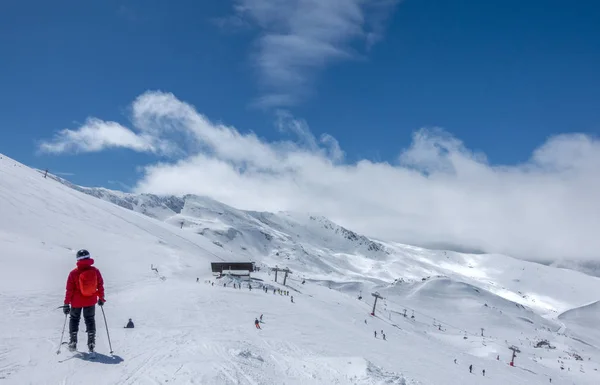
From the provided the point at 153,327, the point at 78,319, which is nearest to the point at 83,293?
the point at 78,319

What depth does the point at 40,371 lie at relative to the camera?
8.90 metres

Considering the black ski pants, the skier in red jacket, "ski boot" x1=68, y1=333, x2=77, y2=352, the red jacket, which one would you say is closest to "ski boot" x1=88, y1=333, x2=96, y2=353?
the skier in red jacket

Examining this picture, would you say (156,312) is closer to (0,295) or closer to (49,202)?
(0,295)

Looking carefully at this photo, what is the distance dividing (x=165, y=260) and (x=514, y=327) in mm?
142070

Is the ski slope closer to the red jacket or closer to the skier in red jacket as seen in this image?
the skier in red jacket

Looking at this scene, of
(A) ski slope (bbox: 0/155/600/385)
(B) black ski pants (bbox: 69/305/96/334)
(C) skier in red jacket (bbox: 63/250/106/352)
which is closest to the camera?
(A) ski slope (bbox: 0/155/600/385)

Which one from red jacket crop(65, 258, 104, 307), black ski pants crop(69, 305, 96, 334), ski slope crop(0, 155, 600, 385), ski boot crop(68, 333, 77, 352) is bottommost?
ski slope crop(0, 155, 600, 385)

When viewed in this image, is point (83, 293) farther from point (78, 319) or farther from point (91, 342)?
point (91, 342)

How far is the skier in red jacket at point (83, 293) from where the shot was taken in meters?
10.3

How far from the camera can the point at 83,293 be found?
10.3m

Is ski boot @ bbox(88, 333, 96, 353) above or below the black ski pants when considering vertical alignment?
Answer: below

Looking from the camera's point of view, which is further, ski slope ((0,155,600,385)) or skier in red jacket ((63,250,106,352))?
skier in red jacket ((63,250,106,352))

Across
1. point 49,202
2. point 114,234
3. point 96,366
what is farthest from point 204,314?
point 49,202

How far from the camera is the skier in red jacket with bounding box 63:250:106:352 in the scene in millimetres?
10281
